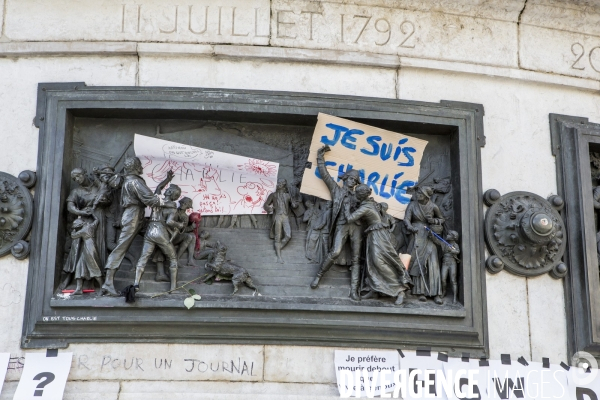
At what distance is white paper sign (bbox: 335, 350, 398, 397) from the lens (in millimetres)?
8094

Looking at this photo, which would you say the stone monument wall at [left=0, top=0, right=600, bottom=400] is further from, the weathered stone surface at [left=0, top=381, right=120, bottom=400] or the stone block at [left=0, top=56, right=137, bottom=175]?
the weathered stone surface at [left=0, top=381, right=120, bottom=400]

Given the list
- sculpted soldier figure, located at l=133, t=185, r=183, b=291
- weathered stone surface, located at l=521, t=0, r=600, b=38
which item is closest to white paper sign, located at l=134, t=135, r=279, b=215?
sculpted soldier figure, located at l=133, t=185, r=183, b=291

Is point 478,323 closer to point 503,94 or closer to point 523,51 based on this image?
point 503,94

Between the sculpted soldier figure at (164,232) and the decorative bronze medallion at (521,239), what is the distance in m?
3.25

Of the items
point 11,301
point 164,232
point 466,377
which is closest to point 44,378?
point 11,301

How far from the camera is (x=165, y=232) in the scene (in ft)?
27.3

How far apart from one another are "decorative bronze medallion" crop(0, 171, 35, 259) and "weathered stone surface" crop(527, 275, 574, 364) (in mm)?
5244

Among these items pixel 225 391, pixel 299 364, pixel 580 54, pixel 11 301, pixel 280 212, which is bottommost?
pixel 225 391

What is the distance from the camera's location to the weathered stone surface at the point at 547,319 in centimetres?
857

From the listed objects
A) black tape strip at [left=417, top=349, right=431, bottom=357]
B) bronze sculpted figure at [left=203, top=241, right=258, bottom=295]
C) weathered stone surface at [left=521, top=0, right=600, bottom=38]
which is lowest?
black tape strip at [left=417, top=349, right=431, bottom=357]

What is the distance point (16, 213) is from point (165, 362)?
2153 millimetres

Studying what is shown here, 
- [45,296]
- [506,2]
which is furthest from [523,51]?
[45,296]

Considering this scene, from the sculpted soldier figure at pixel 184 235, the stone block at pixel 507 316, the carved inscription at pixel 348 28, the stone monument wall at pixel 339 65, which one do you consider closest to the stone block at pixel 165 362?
the stone monument wall at pixel 339 65

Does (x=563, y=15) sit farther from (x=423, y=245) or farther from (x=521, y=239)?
(x=423, y=245)
